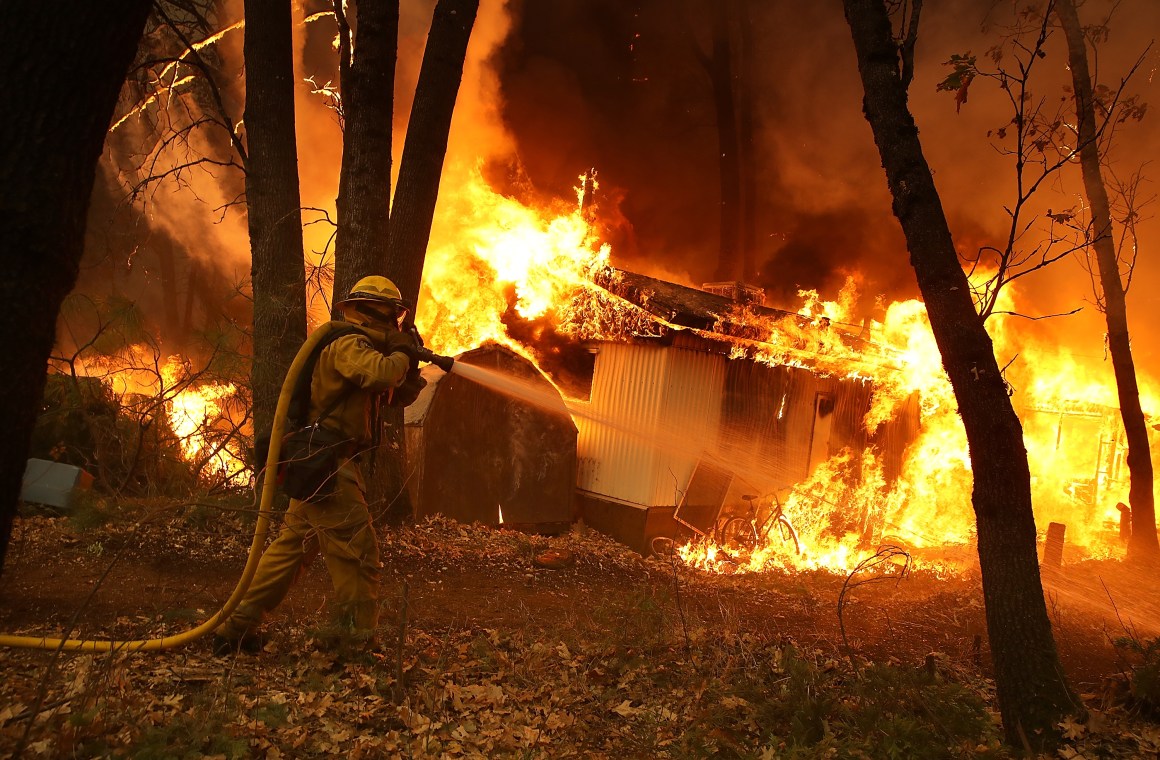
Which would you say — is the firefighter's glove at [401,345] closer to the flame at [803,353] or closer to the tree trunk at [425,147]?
the tree trunk at [425,147]

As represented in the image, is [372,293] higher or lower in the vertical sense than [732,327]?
lower

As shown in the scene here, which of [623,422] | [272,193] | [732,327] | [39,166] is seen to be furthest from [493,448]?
[39,166]

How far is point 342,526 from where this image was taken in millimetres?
4480

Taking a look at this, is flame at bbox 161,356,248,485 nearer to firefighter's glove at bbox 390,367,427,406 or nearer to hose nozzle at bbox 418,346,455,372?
firefighter's glove at bbox 390,367,427,406

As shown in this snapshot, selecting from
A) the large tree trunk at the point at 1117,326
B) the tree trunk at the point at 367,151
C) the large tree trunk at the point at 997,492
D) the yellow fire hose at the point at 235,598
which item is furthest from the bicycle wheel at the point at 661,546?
the large tree trunk at the point at 1117,326

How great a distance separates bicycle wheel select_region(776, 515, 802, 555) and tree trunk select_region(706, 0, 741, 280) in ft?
50.6

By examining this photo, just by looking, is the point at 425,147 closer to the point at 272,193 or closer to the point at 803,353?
the point at 272,193

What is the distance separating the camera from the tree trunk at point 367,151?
763 cm

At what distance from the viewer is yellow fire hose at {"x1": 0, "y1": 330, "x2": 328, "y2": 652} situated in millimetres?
3738

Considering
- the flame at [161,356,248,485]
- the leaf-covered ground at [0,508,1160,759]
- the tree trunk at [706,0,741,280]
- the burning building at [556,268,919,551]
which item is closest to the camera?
the leaf-covered ground at [0,508,1160,759]

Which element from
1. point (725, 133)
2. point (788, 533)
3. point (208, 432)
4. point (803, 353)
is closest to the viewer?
point (208, 432)

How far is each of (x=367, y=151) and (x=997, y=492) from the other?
650 cm

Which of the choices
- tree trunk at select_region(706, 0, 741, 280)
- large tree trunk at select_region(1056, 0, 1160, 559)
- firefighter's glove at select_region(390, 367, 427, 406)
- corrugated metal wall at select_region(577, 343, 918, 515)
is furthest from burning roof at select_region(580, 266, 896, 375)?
tree trunk at select_region(706, 0, 741, 280)

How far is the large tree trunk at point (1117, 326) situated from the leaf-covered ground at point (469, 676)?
22.9ft
